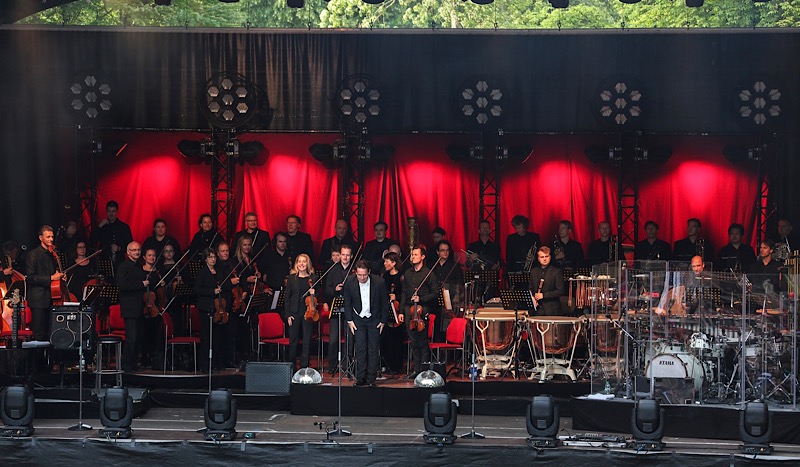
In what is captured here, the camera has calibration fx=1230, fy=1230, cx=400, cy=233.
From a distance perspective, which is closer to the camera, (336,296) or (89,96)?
(336,296)

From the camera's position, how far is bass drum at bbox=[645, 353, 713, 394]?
1267 centimetres

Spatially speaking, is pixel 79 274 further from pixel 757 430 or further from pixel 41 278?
pixel 757 430

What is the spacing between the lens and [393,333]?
1575cm

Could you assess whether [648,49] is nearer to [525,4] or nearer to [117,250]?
[525,4]

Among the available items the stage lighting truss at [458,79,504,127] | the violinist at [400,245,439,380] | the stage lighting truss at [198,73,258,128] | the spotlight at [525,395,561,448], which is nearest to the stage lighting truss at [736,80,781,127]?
the stage lighting truss at [458,79,504,127]

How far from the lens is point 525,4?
2397cm

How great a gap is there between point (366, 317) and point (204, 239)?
12.2 ft

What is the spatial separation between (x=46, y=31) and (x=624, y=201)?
351 inches

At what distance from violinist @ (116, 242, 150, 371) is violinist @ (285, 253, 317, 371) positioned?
1788mm

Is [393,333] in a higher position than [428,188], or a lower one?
lower

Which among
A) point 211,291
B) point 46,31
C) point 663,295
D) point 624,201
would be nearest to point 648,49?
point 624,201

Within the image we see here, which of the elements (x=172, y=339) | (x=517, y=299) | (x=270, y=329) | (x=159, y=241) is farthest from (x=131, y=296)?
(x=517, y=299)

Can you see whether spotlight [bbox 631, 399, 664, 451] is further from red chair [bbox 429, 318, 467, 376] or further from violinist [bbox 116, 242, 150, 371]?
violinist [bbox 116, 242, 150, 371]

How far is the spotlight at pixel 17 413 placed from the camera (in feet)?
40.3
